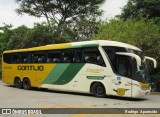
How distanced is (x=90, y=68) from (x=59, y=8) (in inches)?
882

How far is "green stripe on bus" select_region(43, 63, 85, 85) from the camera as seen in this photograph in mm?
20875

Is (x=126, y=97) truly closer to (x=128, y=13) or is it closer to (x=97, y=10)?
(x=128, y=13)

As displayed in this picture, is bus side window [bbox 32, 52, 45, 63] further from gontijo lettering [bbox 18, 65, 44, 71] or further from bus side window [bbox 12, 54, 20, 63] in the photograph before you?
bus side window [bbox 12, 54, 20, 63]

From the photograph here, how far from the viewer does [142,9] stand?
3503 cm

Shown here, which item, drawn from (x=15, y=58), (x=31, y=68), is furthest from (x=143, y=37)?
(x=15, y=58)

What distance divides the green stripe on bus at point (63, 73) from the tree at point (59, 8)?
1826 centimetres

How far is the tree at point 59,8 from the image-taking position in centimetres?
4091

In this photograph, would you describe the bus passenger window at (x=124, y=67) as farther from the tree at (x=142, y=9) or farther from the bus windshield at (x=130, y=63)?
the tree at (x=142, y=9)

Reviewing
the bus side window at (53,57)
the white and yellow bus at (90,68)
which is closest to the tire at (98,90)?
the white and yellow bus at (90,68)

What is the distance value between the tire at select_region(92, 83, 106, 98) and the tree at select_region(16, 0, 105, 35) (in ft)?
69.2

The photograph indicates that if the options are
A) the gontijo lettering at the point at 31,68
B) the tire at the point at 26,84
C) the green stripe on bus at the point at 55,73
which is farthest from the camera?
the tire at the point at 26,84

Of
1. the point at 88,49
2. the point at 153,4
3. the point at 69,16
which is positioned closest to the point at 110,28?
the point at 153,4

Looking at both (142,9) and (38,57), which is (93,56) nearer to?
(38,57)

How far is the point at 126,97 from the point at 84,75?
262 cm
